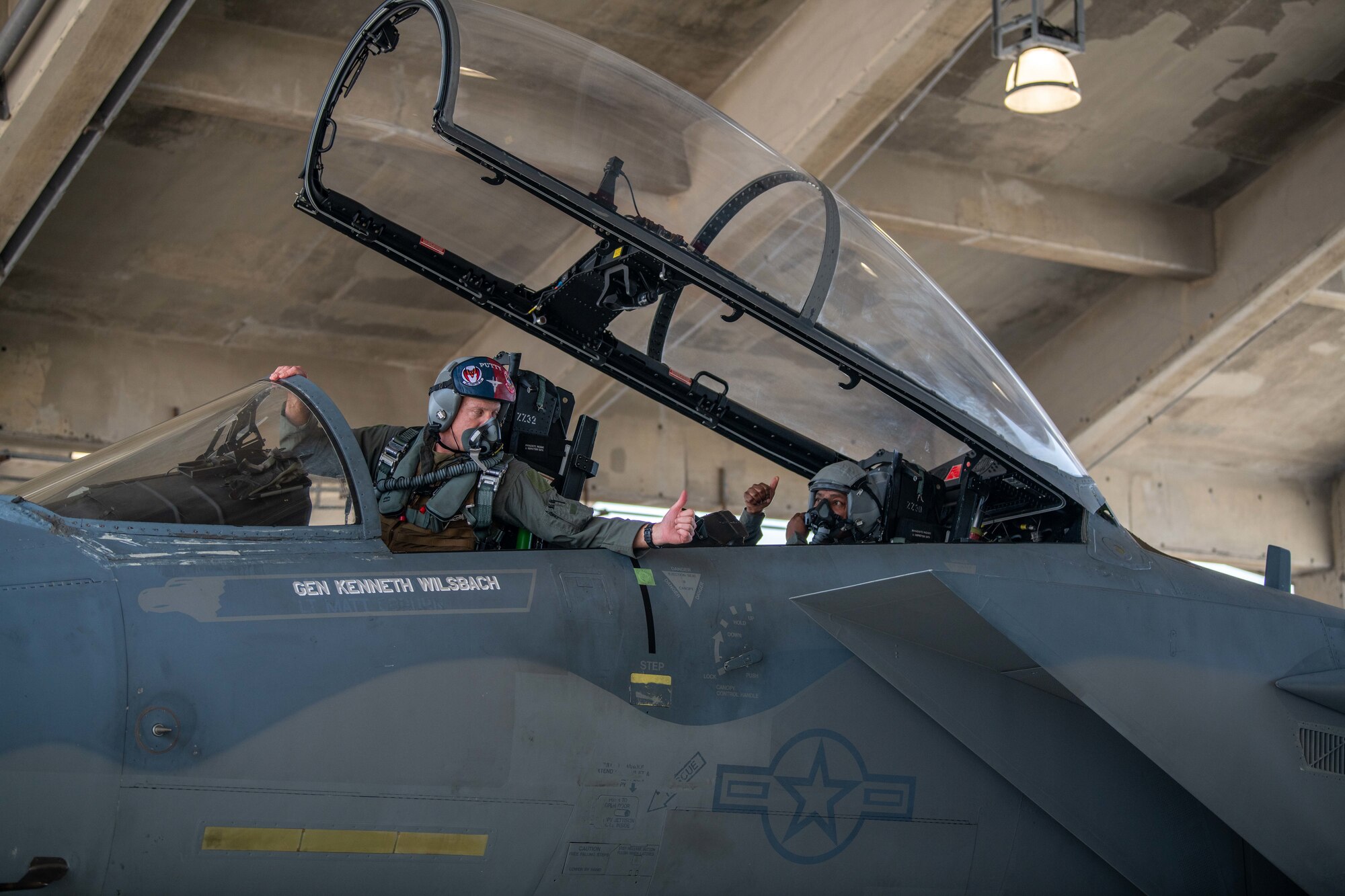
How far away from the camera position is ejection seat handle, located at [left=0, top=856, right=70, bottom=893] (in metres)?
2.81

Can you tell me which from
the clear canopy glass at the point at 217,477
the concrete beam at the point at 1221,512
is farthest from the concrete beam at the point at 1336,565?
the clear canopy glass at the point at 217,477

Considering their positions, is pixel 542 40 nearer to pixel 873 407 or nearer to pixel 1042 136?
pixel 873 407

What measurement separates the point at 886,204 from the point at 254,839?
866 centimetres

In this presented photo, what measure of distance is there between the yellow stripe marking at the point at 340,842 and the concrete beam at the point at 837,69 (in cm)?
624

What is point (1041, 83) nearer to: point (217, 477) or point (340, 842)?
point (217, 477)

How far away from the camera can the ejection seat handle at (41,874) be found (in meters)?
2.81

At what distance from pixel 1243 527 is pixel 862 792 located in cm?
1436

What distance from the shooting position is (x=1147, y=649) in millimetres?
4270

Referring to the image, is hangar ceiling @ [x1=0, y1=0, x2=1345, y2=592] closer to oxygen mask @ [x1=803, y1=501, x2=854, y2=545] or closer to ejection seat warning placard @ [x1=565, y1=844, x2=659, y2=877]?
oxygen mask @ [x1=803, y1=501, x2=854, y2=545]

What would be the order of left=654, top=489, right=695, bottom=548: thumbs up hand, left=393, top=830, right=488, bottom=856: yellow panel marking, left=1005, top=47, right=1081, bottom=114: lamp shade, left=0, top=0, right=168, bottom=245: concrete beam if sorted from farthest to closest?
left=1005, top=47, right=1081, bottom=114: lamp shade < left=0, top=0, right=168, bottom=245: concrete beam < left=654, top=489, right=695, bottom=548: thumbs up hand < left=393, top=830, right=488, bottom=856: yellow panel marking

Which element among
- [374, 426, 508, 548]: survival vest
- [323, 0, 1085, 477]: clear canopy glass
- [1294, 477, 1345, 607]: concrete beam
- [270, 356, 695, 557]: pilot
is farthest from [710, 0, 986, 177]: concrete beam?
[1294, 477, 1345, 607]: concrete beam

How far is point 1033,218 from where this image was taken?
11398 millimetres

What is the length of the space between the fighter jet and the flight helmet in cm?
3

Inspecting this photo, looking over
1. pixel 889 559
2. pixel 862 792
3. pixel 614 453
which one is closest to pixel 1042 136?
pixel 614 453
